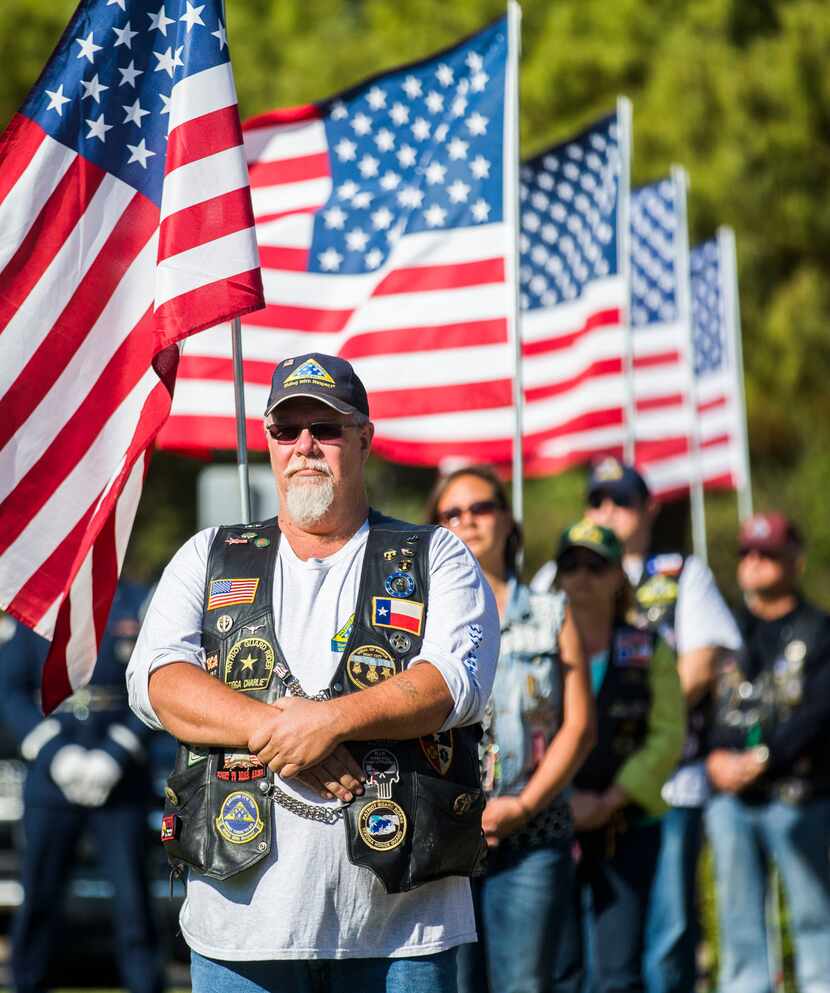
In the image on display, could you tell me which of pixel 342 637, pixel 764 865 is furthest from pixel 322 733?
pixel 764 865

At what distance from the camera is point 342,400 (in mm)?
4297

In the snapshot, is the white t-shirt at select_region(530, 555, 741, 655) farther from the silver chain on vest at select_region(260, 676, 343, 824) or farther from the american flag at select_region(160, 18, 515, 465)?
the silver chain on vest at select_region(260, 676, 343, 824)

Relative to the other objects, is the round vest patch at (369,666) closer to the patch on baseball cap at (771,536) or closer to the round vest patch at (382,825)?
the round vest patch at (382,825)

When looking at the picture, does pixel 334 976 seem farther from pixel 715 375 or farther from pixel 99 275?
pixel 715 375

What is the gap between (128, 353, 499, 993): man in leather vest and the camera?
3971mm

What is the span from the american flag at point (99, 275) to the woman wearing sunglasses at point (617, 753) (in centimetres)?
193

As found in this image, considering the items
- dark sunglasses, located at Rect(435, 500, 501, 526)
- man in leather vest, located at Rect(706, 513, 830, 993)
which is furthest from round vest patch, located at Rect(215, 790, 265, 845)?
man in leather vest, located at Rect(706, 513, 830, 993)

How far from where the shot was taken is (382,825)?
3.97 meters

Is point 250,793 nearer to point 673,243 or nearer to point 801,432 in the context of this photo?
point 673,243

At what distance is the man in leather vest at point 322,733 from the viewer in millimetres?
3971

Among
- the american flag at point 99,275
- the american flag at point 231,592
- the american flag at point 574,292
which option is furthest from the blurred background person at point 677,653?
the american flag at point 231,592

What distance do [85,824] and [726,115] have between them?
51.0 feet

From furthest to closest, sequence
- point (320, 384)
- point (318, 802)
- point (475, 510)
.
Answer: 1. point (475, 510)
2. point (320, 384)
3. point (318, 802)

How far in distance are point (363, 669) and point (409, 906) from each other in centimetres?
Answer: 54
